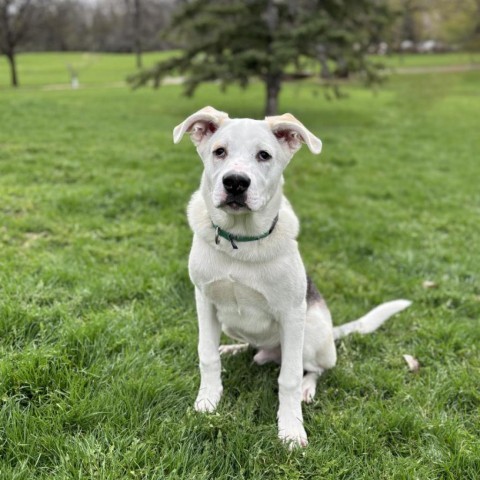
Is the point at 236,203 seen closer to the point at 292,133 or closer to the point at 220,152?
the point at 220,152

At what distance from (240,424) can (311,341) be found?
2.42 feet

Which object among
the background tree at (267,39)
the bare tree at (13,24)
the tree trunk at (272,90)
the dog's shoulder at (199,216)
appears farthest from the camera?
the bare tree at (13,24)

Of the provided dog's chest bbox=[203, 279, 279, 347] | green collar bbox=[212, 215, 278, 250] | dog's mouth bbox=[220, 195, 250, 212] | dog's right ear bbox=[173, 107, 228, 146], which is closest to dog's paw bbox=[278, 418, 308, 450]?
dog's chest bbox=[203, 279, 279, 347]

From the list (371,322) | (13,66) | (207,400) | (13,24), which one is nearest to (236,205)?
(207,400)

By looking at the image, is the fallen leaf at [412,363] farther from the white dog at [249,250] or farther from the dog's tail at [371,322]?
the white dog at [249,250]

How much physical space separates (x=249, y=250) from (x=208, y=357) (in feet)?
2.38

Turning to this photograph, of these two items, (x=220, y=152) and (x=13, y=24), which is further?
(x=13, y=24)

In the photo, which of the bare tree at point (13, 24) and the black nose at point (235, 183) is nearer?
the black nose at point (235, 183)

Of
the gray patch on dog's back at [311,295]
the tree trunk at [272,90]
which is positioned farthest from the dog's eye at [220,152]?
the tree trunk at [272,90]

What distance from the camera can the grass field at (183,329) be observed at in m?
2.52

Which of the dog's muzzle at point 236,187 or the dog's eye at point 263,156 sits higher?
the dog's eye at point 263,156

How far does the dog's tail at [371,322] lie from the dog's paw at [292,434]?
45.2 inches

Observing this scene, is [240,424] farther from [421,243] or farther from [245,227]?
[421,243]

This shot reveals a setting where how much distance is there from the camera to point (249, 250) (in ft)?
9.15
